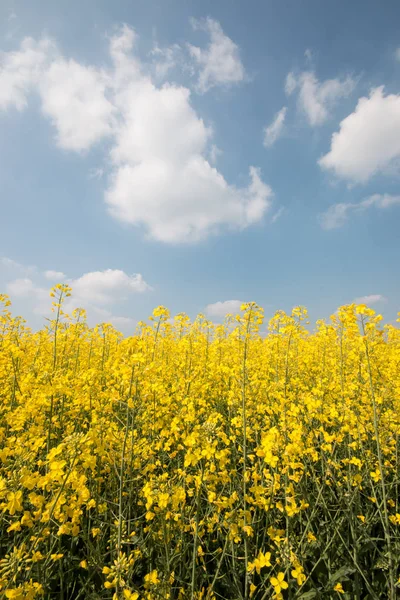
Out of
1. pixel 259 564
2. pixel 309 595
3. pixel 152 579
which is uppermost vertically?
pixel 259 564

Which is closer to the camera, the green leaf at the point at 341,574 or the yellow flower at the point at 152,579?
the yellow flower at the point at 152,579

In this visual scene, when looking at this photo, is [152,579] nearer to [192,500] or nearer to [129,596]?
[129,596]

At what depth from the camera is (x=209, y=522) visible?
2619mm

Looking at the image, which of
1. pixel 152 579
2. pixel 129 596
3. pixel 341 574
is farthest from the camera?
pixel 341 574

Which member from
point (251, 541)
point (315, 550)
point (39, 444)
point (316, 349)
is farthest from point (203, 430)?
point (316, 349)

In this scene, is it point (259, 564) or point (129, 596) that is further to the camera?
point (259, 564)

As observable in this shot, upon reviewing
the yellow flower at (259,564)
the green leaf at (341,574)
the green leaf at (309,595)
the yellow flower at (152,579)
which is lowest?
the green leaf at (309,595)

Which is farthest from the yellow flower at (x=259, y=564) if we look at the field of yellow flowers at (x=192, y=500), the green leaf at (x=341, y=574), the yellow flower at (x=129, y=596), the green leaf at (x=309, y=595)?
the green leaf at (x=341, y=574)

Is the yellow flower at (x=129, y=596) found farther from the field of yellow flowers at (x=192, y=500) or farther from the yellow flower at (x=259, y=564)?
the yellow flower at (x=259, y=564)

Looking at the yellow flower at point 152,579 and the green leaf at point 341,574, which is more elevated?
the yellow flower at point 152,579

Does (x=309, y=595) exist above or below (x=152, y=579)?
below

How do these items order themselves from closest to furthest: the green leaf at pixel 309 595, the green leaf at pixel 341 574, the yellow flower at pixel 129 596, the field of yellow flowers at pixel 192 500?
the yellow flower at pixel 129 596 < the field of yellow flowers at pixel 192 500 < the green leaf at pixel 309 595 < the green leaf at pixel 341 574

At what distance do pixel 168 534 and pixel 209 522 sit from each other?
0.38m

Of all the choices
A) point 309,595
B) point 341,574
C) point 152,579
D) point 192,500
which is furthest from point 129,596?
point 341,574
